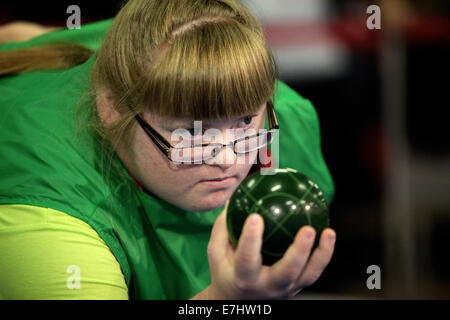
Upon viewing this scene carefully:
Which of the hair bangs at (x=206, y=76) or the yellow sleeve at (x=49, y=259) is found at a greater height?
the hair bangs at (x=206, y=76)

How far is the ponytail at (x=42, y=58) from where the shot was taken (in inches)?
59.9

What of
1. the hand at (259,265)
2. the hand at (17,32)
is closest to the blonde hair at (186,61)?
the hand at (259,265)

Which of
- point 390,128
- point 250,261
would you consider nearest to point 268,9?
point 390,128

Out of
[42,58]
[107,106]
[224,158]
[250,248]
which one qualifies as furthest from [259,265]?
[42,58]

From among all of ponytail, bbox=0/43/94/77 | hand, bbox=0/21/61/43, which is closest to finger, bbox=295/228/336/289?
ponytail, bbox=0/43/94/77

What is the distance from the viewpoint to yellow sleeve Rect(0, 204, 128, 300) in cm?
108

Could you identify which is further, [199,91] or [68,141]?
[68,141]

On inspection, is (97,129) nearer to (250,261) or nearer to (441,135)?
(250,261)

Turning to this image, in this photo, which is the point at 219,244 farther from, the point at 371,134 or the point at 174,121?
the point at 371,134

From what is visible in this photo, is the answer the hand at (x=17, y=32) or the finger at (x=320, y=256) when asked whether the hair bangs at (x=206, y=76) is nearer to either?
the finger at (x=320, y=256)

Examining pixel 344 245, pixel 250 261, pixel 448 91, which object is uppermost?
pixel 448 91

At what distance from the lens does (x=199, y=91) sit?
1089 mm

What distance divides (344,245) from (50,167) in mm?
1721

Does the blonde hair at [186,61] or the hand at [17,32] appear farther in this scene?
the hand at [17,32]
